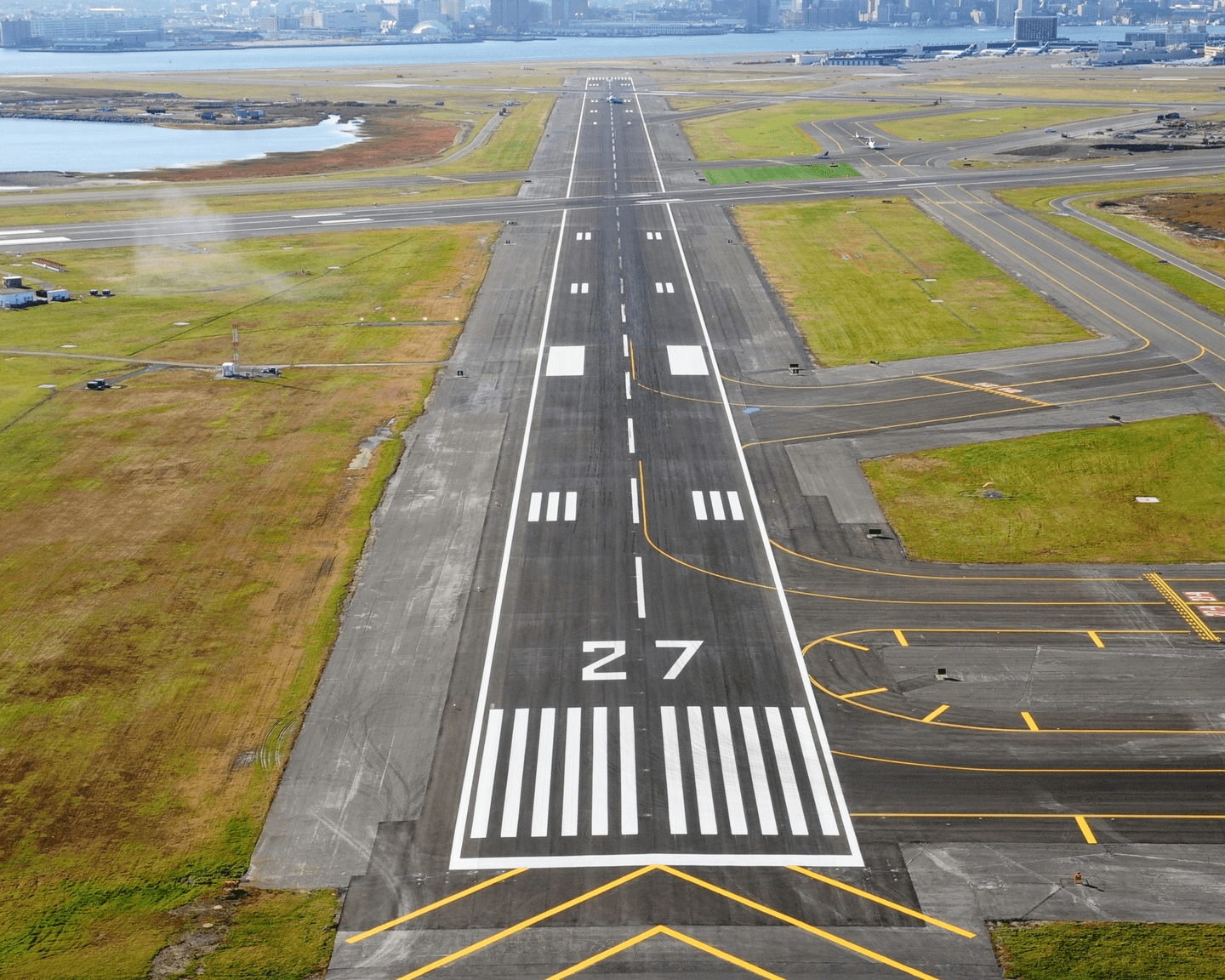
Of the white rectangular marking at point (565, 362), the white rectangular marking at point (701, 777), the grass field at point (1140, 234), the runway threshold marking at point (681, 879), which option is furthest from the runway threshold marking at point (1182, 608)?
the grass field at point (1140, 234)

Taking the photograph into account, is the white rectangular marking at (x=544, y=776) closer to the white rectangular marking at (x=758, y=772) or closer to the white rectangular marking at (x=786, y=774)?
the white rectangular marking at (x=758, y=772)

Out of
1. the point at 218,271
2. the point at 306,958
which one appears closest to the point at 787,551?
the point at 306,958

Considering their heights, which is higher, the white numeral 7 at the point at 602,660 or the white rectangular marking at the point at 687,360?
the white rectangular marking at the point at 687,360

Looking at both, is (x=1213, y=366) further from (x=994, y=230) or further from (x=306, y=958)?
(x=306, y=958)

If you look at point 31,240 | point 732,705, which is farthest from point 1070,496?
point 31,240

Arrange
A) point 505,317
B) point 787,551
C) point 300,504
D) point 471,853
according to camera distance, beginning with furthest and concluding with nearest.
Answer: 1. point 505,317
2. point 300,504
3. point 787,551
4. point 471,853
